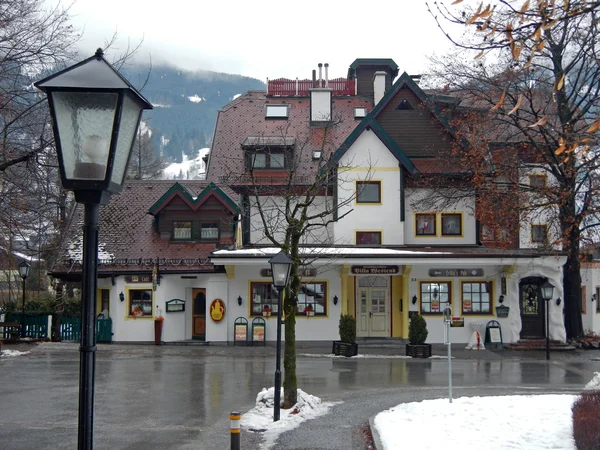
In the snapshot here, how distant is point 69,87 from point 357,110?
3234cm

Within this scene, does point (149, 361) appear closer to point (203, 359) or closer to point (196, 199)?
point (203, 359)

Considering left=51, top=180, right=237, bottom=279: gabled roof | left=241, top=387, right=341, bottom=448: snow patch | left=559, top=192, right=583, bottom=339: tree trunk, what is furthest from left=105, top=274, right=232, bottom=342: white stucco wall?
left=559, top=192, right=583, bottom=339: tree trunk

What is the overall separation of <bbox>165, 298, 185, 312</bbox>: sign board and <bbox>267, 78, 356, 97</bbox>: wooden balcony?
1584 centimetres

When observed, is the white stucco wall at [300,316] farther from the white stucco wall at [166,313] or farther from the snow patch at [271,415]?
the snow patch at [271,415]

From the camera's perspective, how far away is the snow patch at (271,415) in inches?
502

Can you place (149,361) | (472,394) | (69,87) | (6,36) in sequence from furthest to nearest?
(149,361) < (472,394) < (6,36) < (69,87)

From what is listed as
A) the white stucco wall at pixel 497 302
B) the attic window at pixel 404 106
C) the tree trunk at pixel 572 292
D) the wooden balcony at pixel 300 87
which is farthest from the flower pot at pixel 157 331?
the wooden balcony at pixel 300 87

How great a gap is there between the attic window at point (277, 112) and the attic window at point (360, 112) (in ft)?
11.9

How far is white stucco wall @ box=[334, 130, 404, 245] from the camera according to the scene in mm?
28656

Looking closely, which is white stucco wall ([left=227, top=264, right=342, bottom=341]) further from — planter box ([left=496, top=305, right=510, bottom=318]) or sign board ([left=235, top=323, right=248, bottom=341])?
planter box ([left=496, top=305, right=510, bottom=318])

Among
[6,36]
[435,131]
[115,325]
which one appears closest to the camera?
[6,36]

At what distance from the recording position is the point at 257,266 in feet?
91.7

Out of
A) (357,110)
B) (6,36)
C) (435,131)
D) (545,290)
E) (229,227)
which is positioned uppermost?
(357,110)

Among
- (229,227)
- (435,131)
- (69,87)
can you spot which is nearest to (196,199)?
(229,227)
